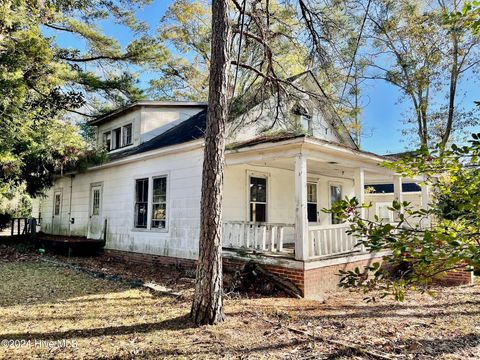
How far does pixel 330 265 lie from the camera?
297 inches

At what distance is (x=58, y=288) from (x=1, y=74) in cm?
528

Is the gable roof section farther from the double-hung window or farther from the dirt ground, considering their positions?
the dirt ground

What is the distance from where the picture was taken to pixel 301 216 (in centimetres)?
703

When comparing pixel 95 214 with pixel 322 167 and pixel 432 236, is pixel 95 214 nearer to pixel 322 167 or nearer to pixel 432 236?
pixel 322 167

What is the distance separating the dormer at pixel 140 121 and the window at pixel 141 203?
1.76m

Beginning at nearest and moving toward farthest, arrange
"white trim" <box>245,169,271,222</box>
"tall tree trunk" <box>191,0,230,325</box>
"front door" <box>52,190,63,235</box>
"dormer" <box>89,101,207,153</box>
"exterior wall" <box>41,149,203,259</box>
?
"tall tree trunk" <box>191,0,230,325</box>, "exterior wall" <box>41,149,203,259</box>, "white trim" <box>245,169,271,222</box>, "dormer" <box>89,101,207,153</box>, "front door" <box>52,190,63,235</box>

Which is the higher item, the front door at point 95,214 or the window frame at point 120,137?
the window frame at point 120,137

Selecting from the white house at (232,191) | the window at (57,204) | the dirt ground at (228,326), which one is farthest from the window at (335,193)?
the window at (57,204)

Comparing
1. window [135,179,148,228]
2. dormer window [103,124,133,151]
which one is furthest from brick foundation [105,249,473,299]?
dormer window [103,124,133,151]

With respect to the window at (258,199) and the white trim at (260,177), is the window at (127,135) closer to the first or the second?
the white trim at (260,177)

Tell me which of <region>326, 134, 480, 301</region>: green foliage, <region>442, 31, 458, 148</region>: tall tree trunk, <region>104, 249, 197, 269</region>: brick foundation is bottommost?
<region>104, 249, 197, 269</region>: brick foundation

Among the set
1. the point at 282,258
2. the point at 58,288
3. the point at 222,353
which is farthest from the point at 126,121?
the point at 222,353

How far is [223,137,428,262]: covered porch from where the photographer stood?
716 centimetres

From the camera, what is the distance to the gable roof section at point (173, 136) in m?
10.1
